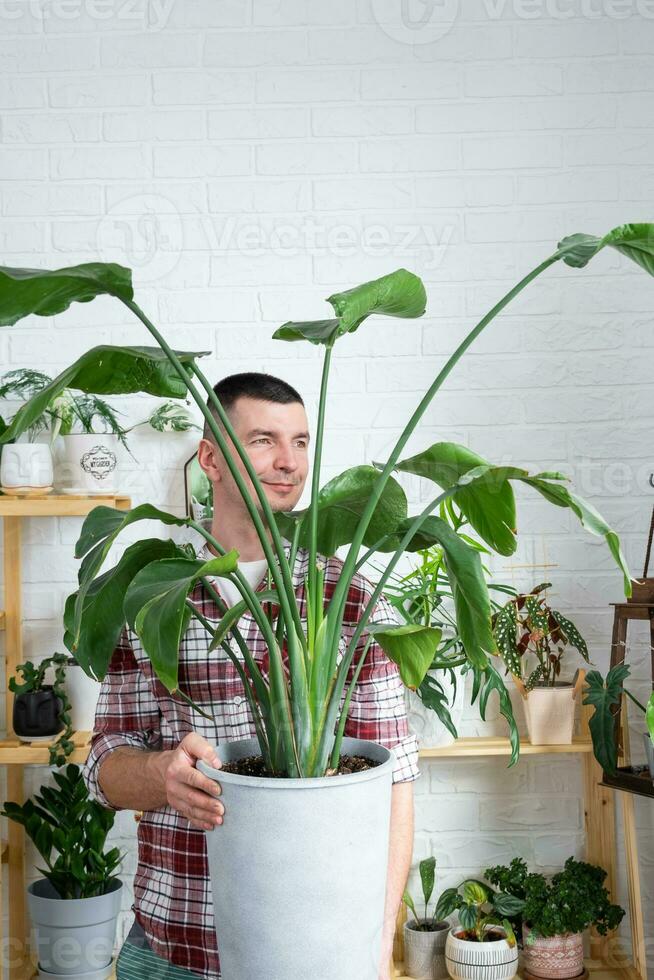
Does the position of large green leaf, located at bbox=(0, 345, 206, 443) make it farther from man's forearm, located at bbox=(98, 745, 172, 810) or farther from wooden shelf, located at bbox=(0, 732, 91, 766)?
wooden shelf, located at bbox=(0, 732, 91, 766)

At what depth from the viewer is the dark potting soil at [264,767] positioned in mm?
966

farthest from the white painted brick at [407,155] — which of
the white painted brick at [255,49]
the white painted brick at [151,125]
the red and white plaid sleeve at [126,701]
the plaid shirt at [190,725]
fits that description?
the red and white plaid sleeve at [126,701]

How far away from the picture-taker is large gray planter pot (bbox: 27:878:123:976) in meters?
2.32

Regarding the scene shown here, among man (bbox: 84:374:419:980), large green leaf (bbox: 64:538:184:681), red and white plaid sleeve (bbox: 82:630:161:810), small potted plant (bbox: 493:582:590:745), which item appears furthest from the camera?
small potted plant (bbox: 493:582:590:745)

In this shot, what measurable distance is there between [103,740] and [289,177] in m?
1.68

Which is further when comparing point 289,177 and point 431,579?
point 289,177

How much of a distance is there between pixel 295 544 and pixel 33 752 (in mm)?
1547

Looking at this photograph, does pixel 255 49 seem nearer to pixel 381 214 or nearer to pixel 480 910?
pixel 381 214

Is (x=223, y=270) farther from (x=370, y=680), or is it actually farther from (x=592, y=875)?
(x=592, y=875)

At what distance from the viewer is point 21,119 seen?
263cm

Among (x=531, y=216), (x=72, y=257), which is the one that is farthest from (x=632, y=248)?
(x=72, y=257)

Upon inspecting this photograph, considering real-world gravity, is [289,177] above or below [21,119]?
below

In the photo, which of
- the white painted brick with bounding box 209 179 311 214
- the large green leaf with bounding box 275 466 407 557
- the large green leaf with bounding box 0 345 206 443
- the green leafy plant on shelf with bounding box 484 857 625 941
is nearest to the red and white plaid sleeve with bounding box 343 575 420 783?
the large green leaf with bounding box 275 466 407 557

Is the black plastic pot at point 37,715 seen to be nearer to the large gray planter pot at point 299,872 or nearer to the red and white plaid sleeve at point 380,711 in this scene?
the red and white plaid sleeve at point 380,711
